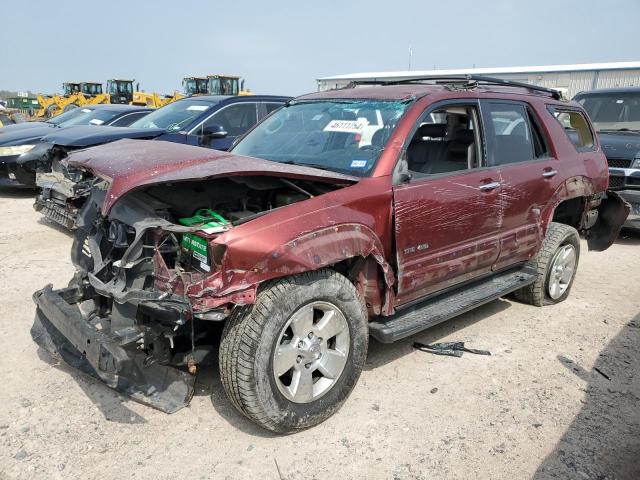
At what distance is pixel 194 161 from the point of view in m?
2.99

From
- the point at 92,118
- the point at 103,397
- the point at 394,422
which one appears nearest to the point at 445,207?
the point at 394,422

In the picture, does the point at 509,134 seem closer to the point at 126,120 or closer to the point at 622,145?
the point at 622,145

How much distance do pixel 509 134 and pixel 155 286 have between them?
10.4 feet

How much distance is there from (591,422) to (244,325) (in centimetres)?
221

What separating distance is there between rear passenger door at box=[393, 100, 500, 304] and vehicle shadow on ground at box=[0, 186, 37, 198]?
323 inches

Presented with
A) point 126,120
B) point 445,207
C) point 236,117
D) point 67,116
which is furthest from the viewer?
point 67,116

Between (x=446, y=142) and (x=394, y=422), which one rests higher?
(x=446, y=142)

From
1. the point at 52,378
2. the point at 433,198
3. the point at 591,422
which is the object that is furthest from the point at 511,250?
the point at 52,378

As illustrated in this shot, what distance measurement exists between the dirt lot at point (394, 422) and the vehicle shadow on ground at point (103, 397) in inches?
0.4

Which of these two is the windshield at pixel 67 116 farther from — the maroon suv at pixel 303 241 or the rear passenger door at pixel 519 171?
the rear passenger door at pixel 519 171

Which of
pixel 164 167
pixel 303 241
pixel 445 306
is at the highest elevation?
pixel 164 167

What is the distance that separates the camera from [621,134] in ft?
26.7

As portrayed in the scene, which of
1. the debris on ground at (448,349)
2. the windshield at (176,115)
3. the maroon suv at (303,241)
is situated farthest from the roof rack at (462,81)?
the windshield at (176,115)

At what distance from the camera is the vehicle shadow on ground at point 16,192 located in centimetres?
949
